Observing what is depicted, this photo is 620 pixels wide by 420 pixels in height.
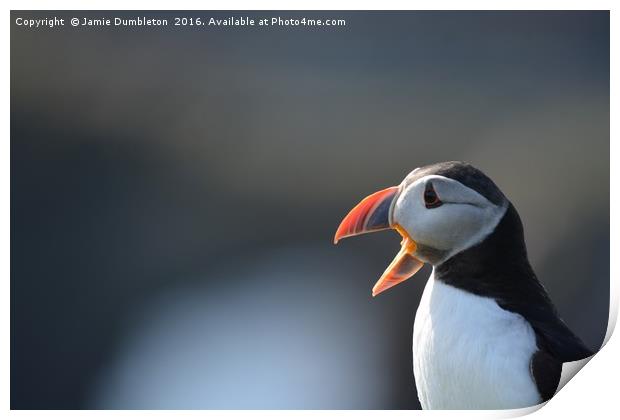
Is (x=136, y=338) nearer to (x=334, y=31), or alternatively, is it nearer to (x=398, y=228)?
(x=398, y=228)

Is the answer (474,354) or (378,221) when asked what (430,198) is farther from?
(474,354)

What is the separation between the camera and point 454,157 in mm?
1964

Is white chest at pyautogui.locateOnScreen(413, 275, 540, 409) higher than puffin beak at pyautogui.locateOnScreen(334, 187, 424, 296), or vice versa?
puffin beak at pyautogui.locateOnScreen(334, 187, 424, 296)

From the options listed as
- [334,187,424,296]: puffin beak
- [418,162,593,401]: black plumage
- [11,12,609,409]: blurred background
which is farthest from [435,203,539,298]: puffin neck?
[11,12,609,409]: blurred background

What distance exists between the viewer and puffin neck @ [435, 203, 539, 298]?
1.73m

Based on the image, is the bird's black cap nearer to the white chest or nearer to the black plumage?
the black plumage

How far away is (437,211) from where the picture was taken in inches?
67.4

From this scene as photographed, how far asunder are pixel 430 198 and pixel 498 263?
0.19 m

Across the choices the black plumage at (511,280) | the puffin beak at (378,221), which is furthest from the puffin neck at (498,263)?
the puffin beak at (378,221)

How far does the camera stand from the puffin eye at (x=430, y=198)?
67.1 inches

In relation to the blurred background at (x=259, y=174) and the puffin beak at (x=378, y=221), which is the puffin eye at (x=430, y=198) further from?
the blurred background at (x=259, y=174)

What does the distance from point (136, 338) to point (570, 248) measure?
0.98 metres

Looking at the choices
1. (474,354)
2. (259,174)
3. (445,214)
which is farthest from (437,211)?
(259,174)

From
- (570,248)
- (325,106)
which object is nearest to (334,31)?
(325,106)
